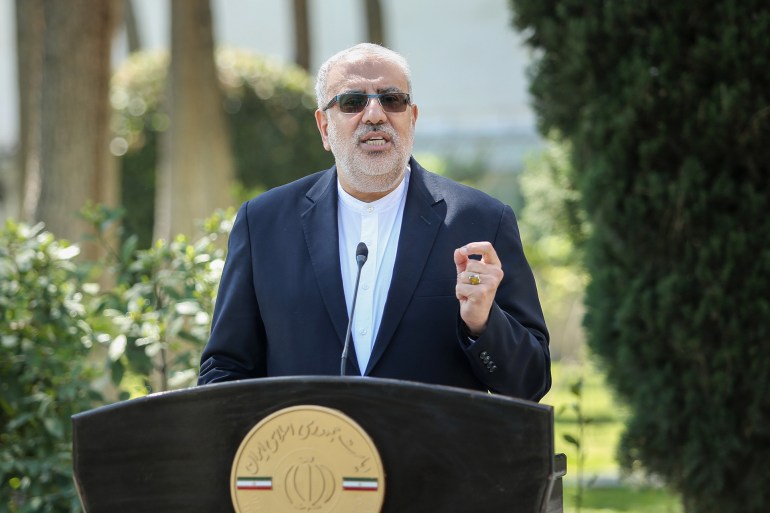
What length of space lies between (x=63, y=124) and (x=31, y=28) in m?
4.54

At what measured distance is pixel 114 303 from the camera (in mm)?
5027

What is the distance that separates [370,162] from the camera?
3.12 meters

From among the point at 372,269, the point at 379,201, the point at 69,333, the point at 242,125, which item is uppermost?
the point at 242,125

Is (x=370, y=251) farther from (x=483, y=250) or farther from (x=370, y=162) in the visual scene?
(x=483, y=250)

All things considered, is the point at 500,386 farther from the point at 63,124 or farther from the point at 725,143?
the point at 63,124

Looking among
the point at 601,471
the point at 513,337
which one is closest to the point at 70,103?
the point at 601,471

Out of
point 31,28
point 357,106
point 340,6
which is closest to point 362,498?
point 357,106

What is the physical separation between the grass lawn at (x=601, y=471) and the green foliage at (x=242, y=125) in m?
3.70

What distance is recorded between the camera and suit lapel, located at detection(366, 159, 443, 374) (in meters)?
2.98

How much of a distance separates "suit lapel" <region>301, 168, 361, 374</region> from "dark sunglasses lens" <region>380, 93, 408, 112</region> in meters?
0.34

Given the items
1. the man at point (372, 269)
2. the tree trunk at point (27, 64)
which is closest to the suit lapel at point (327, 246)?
the man at point (372, 269)

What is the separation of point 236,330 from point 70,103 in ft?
20.1

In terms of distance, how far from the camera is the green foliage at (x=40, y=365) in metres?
4.89

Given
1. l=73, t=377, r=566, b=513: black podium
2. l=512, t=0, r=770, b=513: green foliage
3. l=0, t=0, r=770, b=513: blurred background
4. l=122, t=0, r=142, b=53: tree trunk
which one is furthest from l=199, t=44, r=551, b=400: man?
l=122, t=0, r=142, b=53: tree trunk
